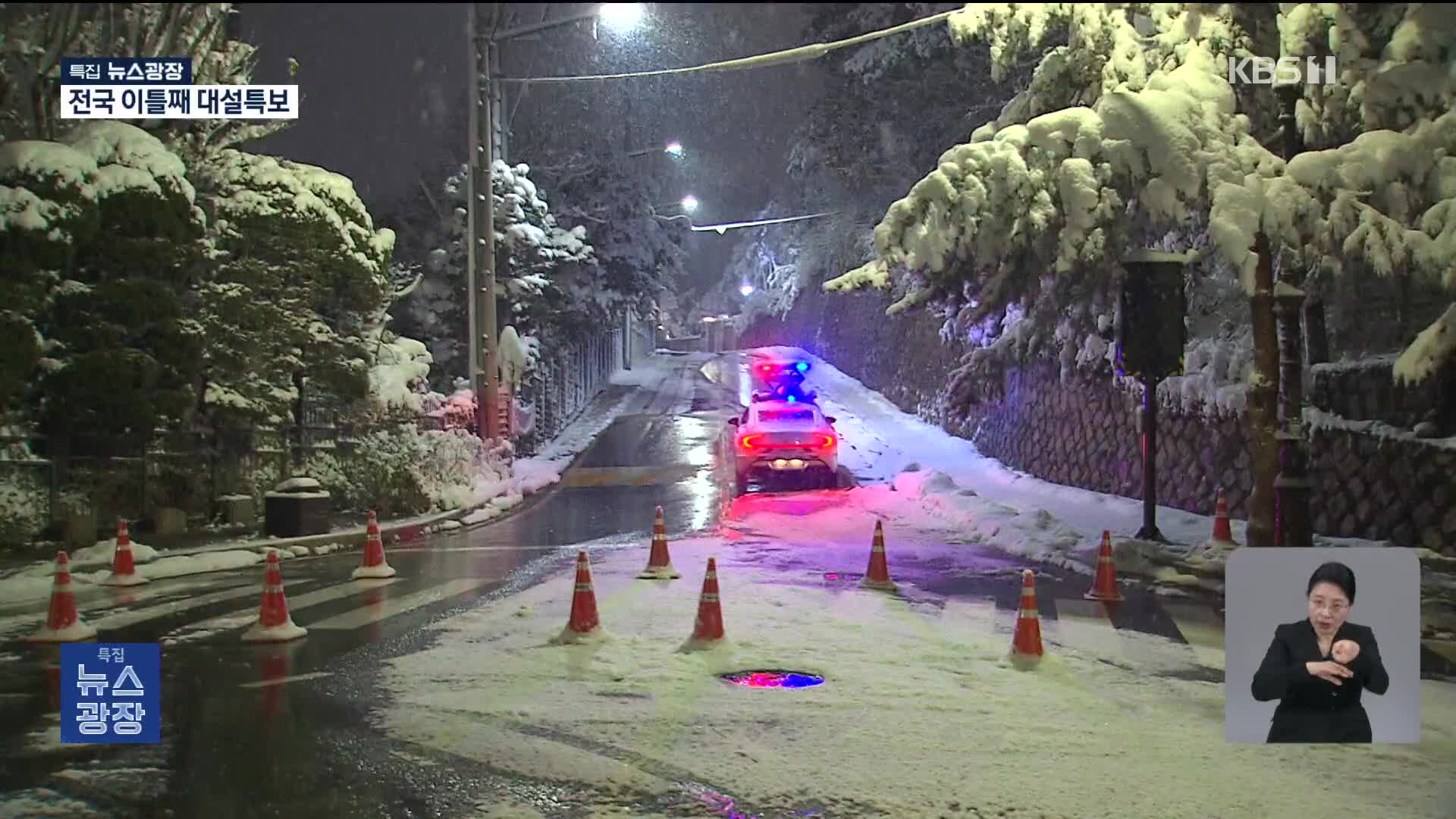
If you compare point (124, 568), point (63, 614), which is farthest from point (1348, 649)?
point (124, 568)

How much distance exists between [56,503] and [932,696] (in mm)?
12600

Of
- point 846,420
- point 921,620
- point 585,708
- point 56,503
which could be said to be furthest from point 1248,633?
point 846,420

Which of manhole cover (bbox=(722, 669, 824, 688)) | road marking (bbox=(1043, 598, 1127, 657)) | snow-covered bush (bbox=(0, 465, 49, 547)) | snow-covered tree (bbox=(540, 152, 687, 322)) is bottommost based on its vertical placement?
road marking (bbox=(1043, 598, 1127, 657))

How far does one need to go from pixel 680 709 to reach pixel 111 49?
14.4 meters

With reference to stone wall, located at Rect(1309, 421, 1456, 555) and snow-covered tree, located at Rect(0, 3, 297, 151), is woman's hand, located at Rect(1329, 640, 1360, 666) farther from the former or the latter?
snow-covered tree, located at Rect(0, 3, 297, 151)

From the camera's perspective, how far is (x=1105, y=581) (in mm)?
11445

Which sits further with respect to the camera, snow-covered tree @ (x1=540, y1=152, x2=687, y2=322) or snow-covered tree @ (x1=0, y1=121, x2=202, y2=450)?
snow-covered tree @ (x1=540, y1=152, x2=687, y2=322)

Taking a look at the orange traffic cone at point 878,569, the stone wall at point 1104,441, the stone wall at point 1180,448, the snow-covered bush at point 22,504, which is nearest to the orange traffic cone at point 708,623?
the orange traffic cone at point 878,569

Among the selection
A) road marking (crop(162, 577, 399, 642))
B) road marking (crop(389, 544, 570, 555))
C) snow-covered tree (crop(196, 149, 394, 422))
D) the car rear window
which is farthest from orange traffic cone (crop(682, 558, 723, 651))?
the car rear window

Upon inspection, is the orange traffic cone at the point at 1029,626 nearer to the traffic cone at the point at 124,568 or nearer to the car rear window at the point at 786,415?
the traffic cone at the point at 124,568

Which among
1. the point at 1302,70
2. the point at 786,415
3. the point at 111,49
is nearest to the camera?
the point at 1302,70

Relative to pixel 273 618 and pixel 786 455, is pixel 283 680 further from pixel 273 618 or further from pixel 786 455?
pixel 786 455

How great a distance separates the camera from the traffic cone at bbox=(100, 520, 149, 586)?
492 inches

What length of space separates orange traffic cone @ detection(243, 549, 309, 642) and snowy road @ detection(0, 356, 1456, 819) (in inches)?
7.2
